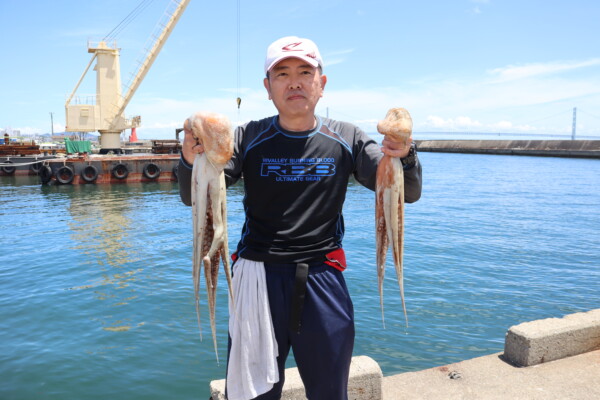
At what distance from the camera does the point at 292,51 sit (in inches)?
93.1

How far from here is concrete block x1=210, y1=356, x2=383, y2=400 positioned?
365cm

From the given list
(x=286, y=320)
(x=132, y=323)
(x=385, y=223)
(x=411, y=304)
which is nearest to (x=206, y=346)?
(x=132, y=323)

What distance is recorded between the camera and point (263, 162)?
8.41 ft

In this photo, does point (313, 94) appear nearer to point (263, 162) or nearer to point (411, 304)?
point (263, 162)

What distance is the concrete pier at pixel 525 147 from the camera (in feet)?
234

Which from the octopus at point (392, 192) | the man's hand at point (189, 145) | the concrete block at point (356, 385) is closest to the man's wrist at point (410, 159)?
the octopus at point (392, 192)

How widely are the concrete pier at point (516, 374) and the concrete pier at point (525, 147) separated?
2896 inches

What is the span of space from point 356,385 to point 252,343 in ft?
5.20

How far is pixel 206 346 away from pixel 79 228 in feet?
41.3

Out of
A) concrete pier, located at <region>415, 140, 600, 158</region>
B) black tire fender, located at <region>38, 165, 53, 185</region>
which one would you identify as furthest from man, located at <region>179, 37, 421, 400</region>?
concrete pier, located at <region>415, 140, 600, 158</region>

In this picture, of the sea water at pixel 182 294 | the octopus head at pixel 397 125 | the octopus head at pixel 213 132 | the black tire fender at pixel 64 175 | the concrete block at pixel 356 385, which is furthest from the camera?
the black tire fender at pixel 64 175

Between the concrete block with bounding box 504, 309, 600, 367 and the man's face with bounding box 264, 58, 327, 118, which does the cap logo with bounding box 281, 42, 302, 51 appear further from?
the concrete block with bounding box 504, 309, 600, 367

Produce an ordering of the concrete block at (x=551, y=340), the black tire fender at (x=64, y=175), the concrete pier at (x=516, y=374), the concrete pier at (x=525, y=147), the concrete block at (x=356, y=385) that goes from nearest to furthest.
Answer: the concrete block at (x=356, y=385)
the concrete pier at (x=516, y=374)
the concrete block at (x=551, y=340)
the black tire fender at (x=64, y=175)
the concrete pier at (x=525, y=147)

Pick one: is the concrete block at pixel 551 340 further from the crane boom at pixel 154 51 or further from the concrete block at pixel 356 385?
the crane boom at pixel 154 51
